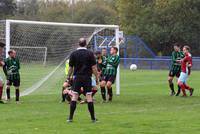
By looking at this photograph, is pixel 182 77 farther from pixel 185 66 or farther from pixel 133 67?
pixel 133 67

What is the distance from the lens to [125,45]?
53.4 metres

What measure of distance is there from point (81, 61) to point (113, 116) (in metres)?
2.14

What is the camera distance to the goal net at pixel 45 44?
893 inches

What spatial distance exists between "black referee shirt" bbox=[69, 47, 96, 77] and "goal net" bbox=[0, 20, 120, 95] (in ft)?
23.2

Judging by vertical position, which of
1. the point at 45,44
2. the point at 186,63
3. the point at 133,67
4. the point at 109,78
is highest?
the point at 45,44

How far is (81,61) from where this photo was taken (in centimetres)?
1339

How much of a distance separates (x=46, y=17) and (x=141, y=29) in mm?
22286

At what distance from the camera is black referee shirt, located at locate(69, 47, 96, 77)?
13.4 m

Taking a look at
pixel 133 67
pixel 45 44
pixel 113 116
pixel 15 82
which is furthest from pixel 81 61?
pixel 133 67

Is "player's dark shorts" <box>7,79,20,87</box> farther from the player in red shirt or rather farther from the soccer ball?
the soccer ball

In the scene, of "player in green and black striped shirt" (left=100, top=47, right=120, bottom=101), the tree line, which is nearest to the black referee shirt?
"player in green and black striped shirt" (left=100, top=47, right=120, bottom=101)

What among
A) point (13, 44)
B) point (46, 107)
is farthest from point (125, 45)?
point (46, 107)

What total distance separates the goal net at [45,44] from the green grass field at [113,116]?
2156mm

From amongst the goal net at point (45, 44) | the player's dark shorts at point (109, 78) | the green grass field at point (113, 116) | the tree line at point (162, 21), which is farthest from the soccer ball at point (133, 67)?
the player's dark shorts at point (109, 78)
